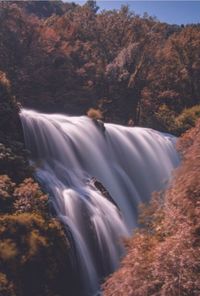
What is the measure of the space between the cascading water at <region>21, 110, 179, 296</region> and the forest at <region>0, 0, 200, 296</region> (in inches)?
45.8

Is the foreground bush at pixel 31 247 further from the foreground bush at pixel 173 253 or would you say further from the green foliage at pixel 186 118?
the green foliage at pixel 186 118

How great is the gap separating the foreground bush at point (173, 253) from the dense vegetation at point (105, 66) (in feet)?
68.2

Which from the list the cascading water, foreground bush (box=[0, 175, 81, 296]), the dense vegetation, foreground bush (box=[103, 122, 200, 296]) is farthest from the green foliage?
foreground bush (box=[103, 122, 200, 296])

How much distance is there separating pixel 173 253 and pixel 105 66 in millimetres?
33095

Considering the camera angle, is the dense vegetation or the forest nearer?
the forest

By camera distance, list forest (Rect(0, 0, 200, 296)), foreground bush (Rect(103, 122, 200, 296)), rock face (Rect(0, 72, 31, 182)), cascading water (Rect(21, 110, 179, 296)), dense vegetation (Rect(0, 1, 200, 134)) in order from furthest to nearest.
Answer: dense vegetation (Rect(0, 1, 200, 134)), cascading water (Rect(21, 110, 179, 296)), rock face (Rect(0, 72, 31, 182)), forest (Rect(0, 0, 200, 296)), foreground bush (Rect(103, 122, 200, 296))

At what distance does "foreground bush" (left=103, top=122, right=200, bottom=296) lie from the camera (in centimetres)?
835

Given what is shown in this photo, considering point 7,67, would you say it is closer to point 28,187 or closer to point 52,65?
point 52,65

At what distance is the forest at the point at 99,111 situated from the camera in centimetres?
903

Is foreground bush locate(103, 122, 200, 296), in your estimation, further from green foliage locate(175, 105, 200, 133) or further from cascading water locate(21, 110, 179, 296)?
green foliage locate(175, 105, 200, 133)

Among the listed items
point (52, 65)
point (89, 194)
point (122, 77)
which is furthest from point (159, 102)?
point (89, 194)

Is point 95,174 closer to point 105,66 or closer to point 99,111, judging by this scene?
point 99,111

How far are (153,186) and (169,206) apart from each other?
55.3 feet

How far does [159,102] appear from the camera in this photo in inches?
1678
